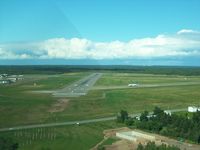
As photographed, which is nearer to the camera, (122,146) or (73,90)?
(122,146)

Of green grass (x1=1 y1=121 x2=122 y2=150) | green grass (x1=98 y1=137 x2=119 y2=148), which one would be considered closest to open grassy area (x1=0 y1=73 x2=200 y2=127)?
green grass (x1=1 y1=121 x2=122 y2=150)

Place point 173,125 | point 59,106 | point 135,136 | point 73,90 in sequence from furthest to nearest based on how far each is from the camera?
point 73,90, point 59,106, point 173,125, point 135,136

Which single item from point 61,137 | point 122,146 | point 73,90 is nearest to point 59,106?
point 61,137

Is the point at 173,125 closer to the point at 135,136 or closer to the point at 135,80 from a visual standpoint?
the point at 135,136

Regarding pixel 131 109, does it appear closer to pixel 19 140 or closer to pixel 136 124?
pixel 136 124

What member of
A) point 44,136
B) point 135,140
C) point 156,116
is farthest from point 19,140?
point 156,116

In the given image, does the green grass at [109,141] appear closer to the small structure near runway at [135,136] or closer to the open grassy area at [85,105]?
the small structure near runway at [135,136]

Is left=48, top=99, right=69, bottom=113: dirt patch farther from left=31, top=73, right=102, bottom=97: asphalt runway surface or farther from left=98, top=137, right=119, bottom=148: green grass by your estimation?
left=98, top=137, right=119, bottom=148: green grass

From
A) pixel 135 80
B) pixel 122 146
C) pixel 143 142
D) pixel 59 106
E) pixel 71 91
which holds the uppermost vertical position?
pixel 135 80
